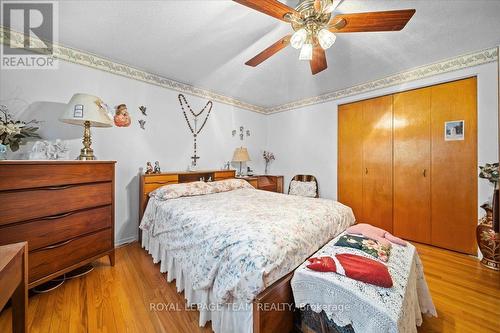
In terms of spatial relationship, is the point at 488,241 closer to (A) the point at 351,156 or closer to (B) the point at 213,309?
(A) the point at 351,156

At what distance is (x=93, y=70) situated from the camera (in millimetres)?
2457

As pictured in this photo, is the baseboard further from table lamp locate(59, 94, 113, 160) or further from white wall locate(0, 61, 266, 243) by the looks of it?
table lamp locate(59, 94, 113, 160)

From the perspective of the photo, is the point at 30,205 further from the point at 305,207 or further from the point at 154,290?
the point at 305,207

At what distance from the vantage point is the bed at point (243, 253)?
111 centimetres

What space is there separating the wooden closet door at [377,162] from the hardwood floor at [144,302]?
102 centimetres

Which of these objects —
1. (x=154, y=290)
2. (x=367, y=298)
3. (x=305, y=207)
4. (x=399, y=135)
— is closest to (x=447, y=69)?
(x=399, y=135)

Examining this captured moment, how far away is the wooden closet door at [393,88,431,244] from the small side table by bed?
3.88 meters

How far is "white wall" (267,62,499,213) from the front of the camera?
230 centimetres

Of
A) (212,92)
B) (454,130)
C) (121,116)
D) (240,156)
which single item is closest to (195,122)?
(212,92)

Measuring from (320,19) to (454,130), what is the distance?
8.19ft

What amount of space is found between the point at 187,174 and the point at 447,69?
12.6 feet

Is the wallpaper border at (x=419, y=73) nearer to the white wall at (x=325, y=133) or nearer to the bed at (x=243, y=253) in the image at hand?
the white wall at (x=325, y=133)

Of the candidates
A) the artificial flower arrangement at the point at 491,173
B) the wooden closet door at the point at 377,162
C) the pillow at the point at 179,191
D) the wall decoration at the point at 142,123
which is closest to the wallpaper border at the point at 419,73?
the wooden closet door at the point at 377,162

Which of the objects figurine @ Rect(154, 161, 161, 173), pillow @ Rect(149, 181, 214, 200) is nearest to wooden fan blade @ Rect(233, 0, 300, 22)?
pillow @ Rect(149, 181, 214, 200)
